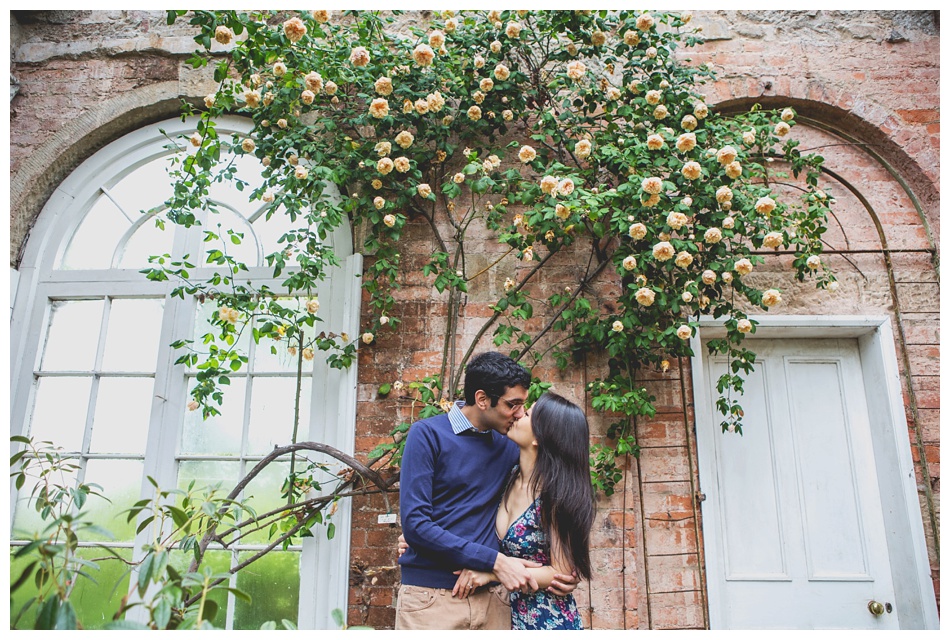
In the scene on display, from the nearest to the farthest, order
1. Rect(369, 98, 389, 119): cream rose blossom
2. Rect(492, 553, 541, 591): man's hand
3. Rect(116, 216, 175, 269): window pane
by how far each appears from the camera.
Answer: Rect(492, 553, 541, 591): man's hand → Rect(369, 98, 389, 119): cream rose blossom → Rect(116, 216, 175, 269): window pane

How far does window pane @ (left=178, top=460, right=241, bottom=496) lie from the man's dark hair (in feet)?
5.55

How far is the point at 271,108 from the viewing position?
131 inches

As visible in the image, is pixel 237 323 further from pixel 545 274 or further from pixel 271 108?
pixel 545 274

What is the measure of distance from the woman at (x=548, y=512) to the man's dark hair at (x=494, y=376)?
0.43 feet

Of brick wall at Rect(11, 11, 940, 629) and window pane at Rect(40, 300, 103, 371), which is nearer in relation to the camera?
brick wall at Rect(11, 11, 940, 629)

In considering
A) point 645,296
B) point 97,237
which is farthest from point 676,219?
point 97,237

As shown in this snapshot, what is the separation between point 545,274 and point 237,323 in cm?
174

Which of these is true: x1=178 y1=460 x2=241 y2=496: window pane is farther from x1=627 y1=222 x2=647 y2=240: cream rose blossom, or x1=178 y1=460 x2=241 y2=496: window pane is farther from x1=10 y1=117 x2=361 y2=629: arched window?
x1=627 y1=222 x2=647 y2=240: cream rose blossom

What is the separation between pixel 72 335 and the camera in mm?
3656

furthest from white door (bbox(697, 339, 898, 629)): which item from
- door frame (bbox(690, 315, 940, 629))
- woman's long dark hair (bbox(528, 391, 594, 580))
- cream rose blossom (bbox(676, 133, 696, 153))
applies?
woman's long dark hair (bbox(528, 391, 594, 580))

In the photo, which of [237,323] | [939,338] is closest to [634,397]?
[939,338]

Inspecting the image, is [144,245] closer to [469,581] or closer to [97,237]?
[97,237]

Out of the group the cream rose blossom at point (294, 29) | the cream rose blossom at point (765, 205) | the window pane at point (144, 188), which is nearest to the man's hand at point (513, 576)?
the cream rose blossom at point (765, 205)

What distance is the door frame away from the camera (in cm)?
309
